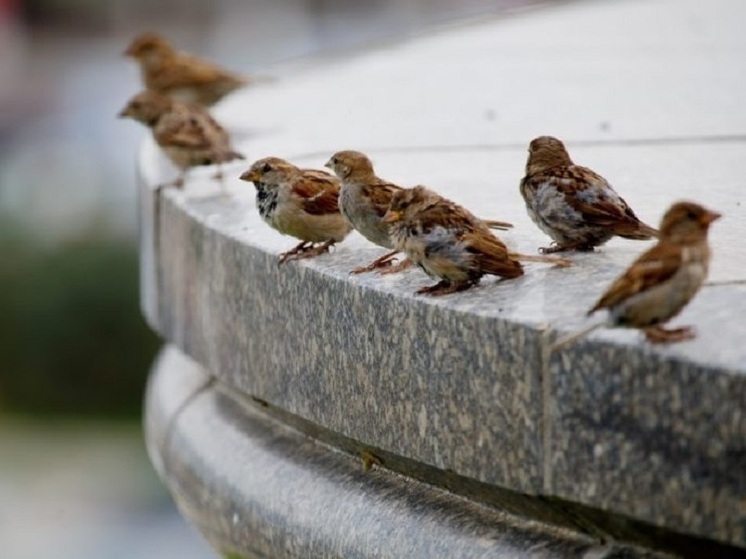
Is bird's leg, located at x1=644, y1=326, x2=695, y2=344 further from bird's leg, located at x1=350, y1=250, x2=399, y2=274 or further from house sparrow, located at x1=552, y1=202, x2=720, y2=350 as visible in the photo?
bird's leg, located at x1=350, y1=250, x2=399, y2=274

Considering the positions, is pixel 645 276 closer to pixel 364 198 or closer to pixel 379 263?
pixel 379 263

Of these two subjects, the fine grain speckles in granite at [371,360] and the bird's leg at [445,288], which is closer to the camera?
the fine grain speckles in granite at [371,360]

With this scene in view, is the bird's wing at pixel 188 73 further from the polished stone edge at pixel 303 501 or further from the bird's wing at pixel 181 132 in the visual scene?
the polished stone edge at pixel 303 501

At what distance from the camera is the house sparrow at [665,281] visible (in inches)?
121

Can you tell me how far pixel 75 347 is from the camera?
1241 centimetres

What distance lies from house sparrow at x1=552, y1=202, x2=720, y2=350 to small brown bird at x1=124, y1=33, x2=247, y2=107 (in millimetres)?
6091

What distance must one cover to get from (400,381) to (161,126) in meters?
3.36

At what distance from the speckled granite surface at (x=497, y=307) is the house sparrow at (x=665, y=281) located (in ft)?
0.13

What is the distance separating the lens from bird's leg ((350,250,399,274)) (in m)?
4.05

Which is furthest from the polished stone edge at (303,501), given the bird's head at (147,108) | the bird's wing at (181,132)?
the bird's head at (147,108)

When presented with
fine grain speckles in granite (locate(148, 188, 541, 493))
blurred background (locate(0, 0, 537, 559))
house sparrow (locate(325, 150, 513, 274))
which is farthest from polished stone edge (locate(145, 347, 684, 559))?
blurred background (locate(0, 0, 537, 559))

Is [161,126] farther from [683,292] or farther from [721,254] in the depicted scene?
[683,292]

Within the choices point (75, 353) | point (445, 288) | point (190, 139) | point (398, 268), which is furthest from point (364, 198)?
point (75, 353)

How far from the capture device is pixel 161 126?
6.78m
